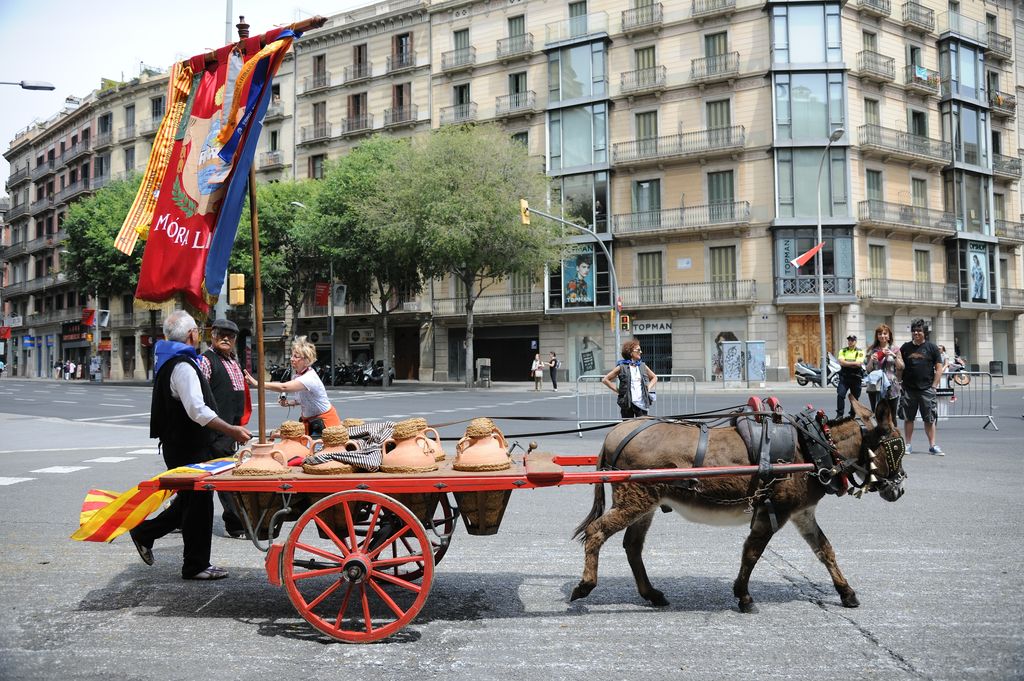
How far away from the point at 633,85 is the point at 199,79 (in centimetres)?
3500

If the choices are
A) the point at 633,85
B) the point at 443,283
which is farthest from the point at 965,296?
the point at 443,283

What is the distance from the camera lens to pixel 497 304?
41406 mm

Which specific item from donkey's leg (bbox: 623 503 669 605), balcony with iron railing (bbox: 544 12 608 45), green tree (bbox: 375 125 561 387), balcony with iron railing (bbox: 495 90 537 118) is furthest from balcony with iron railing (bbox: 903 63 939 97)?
donkey's leg (bbox: 623 503 669 605)

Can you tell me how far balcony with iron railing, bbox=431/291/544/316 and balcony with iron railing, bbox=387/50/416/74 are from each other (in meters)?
13.7

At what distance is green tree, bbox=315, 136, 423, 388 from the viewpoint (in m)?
33.8

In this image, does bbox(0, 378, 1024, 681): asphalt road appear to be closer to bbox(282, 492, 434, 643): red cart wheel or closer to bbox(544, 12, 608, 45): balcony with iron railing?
bbox(282, 492, 434, 643): red cart wheel

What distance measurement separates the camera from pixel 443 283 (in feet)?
142

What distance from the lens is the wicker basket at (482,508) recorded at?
4312 mm

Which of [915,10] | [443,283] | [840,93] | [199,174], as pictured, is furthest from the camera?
[443,283]

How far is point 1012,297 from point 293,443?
4585cm

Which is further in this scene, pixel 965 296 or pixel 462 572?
pixel 965 296

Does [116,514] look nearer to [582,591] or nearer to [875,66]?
[582,591]

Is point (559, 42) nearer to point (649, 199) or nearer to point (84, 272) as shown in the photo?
point (649, 199)

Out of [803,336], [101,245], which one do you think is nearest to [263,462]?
[803,336]
